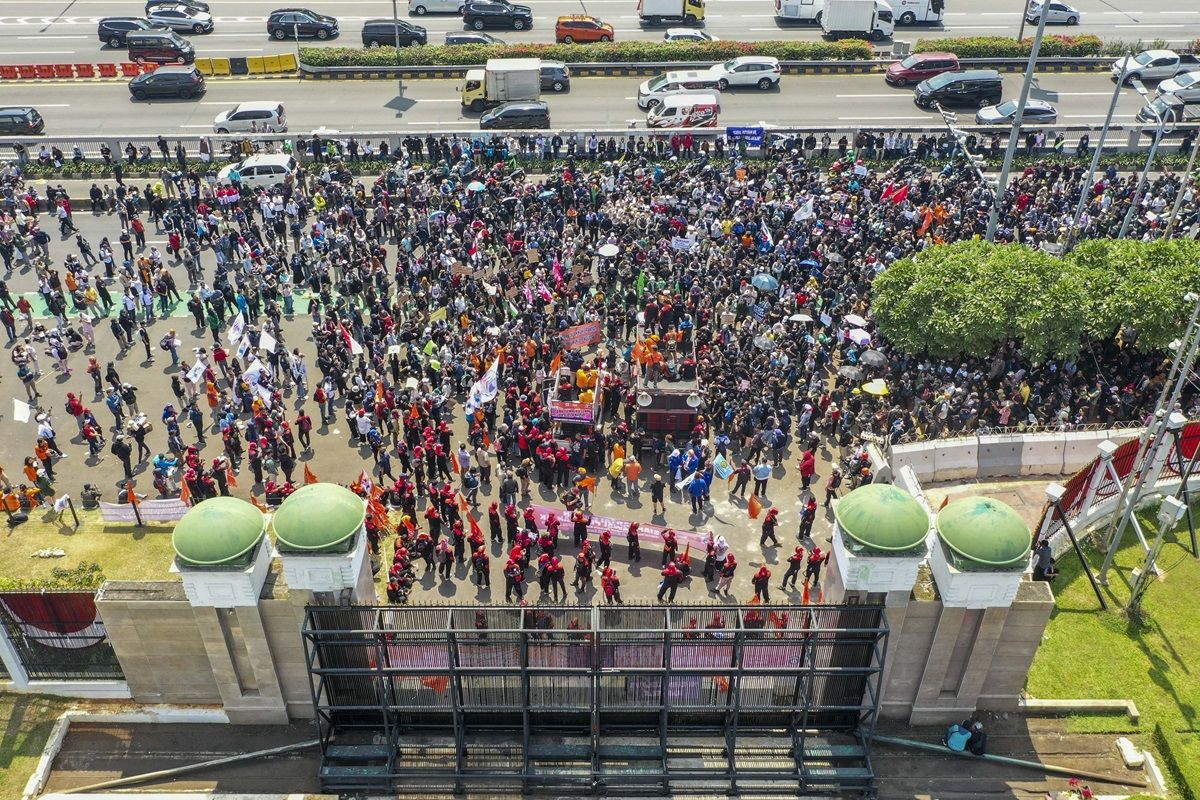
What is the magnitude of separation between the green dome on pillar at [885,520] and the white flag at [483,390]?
46.9 feet

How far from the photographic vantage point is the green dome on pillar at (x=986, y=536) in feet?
58.5

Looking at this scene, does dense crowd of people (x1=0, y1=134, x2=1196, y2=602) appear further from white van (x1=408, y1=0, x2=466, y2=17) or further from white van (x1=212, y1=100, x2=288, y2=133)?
white van (x1=408, y1=0, x2=466, y2=17)

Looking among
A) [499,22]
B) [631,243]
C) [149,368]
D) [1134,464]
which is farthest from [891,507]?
[499,22]

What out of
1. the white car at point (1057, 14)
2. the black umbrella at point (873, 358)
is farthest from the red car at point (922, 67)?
the black umbrella at point (873, 358)

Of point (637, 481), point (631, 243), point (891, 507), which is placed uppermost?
point (891, 507)

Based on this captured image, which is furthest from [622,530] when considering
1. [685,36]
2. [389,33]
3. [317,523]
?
[389,33]

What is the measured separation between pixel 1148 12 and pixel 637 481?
181ft

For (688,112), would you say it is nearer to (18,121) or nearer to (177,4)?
(18,121)

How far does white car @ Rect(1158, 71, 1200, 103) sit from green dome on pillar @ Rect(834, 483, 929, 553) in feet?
140

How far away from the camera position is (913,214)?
41.2 meters

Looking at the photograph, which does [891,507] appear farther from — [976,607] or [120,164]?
[120,164]

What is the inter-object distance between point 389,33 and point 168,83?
481 inches

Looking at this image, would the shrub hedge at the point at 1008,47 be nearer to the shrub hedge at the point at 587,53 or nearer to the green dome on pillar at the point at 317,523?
the shrub hedge at the point at 587,53

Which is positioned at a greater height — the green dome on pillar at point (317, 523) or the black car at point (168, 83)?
the green dome on pillar at point (317, 523)
